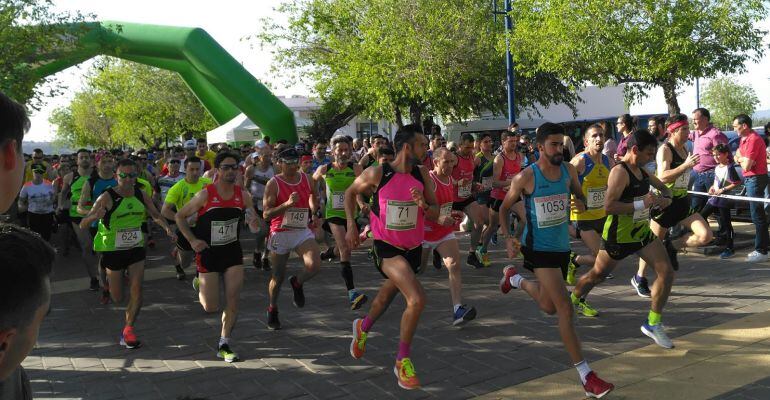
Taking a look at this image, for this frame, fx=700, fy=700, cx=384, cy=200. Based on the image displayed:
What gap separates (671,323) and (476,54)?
21.2 metres

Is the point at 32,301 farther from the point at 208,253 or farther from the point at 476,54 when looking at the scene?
the point at 476,54

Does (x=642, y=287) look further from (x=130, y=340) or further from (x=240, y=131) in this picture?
(x=240, y=131)

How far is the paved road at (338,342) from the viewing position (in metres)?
5.07

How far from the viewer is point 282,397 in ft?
15.8

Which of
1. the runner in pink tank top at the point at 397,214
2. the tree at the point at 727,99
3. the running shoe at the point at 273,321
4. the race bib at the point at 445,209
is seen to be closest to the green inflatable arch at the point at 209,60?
the race bib at the point at 445,209

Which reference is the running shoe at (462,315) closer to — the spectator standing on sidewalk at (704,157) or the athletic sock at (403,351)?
the athletic sock at (403,351)

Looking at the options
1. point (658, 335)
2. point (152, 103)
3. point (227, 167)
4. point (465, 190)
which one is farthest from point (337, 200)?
point (152, 103)

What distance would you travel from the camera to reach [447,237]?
23.0 feet

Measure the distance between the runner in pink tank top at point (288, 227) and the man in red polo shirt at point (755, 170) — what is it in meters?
5.82

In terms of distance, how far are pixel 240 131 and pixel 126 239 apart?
20.1m

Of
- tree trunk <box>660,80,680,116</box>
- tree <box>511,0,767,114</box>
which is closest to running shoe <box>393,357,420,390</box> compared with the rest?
tree <box>511,0,767,114</box>

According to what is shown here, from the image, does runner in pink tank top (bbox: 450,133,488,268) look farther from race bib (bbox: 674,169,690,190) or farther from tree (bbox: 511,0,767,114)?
tree (bbox: 511,0,767,114)

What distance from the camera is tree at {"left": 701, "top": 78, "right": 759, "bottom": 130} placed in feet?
283

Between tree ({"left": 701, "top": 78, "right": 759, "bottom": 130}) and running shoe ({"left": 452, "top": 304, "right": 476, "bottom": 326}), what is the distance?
89765mm
